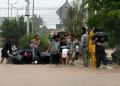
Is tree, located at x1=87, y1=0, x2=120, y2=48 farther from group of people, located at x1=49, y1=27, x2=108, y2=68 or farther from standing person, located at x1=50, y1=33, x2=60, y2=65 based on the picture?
standing person, located at x1=50, y1=33, x2=60, y2=65

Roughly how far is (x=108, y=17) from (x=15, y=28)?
29365 mm

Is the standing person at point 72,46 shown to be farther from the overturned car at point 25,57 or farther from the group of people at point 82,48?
the overturned car at point 25,57

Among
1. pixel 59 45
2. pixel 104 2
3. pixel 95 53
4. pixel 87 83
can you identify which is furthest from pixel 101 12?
pixel 87 83

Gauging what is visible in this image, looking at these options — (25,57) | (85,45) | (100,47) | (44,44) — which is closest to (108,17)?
(85,45)

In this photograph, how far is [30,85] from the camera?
24.4 ft

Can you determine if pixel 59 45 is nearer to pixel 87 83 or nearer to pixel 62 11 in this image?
pixel 62 11

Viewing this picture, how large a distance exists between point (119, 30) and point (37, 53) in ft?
15.0

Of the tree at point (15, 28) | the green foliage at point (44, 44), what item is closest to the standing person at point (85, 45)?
the green foliage at point (44, 44)

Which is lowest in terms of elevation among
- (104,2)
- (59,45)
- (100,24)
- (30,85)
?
(30,85)

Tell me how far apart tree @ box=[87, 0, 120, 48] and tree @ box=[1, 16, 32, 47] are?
2712cm

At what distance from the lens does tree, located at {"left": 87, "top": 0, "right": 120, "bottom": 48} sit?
1504 cm

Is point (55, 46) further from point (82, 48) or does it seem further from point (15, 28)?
point (15, 28)

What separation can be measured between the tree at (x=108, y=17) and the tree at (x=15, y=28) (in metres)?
27.1

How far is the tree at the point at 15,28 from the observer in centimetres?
4374
